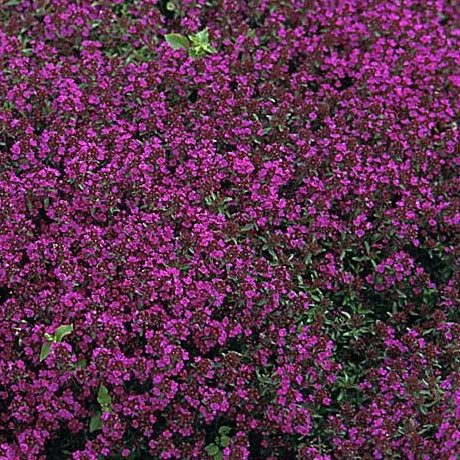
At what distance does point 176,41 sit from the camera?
14.8 ft

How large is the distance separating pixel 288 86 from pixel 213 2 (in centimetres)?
75

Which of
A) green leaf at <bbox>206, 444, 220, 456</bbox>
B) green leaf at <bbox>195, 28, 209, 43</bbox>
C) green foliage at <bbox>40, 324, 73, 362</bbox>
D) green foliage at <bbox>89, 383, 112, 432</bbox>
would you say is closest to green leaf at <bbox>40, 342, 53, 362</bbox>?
green foliage at <bbox>40, 324, 73, 362</bbox>

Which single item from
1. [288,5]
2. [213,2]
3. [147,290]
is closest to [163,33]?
[213,2]

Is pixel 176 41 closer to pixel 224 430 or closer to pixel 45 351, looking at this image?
pixel 45 351

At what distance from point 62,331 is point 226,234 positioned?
34.0 inches

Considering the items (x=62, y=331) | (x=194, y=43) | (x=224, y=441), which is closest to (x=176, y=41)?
(x=194, y=43)

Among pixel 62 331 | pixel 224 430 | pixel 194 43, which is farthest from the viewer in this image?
pixel 194 43

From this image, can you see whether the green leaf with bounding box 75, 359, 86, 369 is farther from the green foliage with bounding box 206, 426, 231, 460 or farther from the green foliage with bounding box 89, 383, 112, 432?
the green foliage with bounding box 206, 426, 231, 460

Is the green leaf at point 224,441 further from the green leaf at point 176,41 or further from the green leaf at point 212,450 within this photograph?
the green leaf at point 176,41

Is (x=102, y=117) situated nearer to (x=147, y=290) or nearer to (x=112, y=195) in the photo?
(x=112, y=195)

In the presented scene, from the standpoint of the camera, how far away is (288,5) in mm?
4902

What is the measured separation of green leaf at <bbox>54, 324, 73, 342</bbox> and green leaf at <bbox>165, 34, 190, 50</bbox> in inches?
71.4

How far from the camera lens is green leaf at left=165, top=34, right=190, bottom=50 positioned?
4504 mm

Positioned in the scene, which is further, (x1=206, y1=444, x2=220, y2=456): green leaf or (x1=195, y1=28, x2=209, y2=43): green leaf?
(x1=195, y1=28, x2=209, y2=43): green leaf
